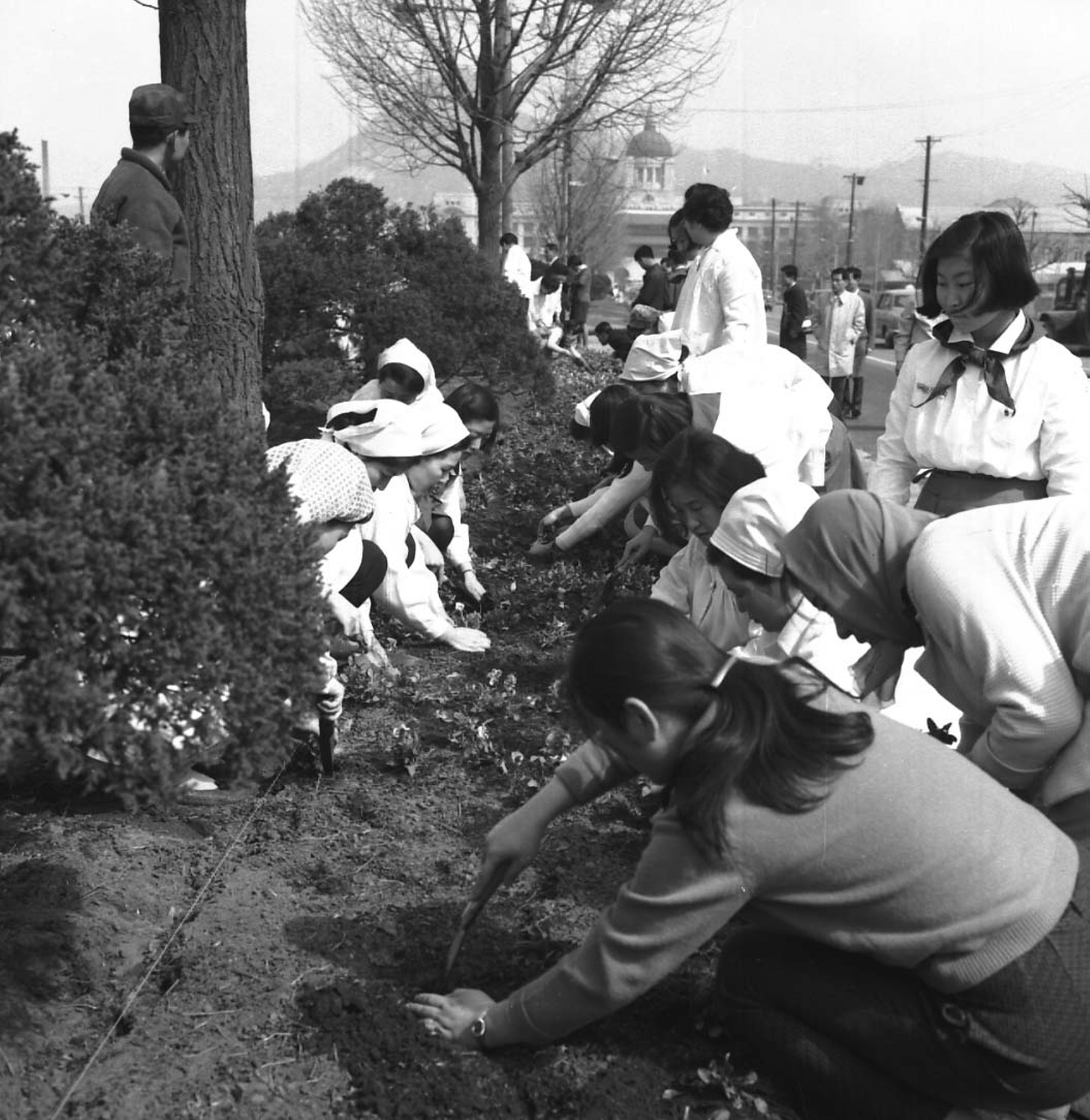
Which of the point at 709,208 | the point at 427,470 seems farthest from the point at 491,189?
the point at 427,470

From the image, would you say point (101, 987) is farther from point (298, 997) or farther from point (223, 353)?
point (223, 353)

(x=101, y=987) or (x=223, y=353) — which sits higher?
(x=223, y=353)

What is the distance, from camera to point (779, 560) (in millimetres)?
3236

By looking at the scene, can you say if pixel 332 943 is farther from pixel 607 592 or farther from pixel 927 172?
pixel 927 172

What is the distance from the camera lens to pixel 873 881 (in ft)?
7.72

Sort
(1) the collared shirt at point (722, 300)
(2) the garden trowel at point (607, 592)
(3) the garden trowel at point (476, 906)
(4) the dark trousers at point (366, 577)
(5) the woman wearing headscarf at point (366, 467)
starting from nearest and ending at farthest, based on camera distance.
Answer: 1. (3) the garden trowel at point (476, 906)
2. (5) the woman wearing headscarf at point (366, 467)
3. (4) the dark trousers at point (366, 577)
4. (2) the garden trowel at point (607, 592)
5. (1) the collared shirt at point (722, 300)

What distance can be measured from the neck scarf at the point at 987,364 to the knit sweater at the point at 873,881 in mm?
1698

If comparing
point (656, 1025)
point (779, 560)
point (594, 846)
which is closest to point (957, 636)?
point (779, 560)

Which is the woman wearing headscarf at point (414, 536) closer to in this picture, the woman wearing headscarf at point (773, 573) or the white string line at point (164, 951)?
the white string line at point (164, 951)

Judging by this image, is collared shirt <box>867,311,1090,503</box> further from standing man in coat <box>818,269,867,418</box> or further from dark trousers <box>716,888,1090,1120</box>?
standing man in coat <box>818,269,867,418</box>

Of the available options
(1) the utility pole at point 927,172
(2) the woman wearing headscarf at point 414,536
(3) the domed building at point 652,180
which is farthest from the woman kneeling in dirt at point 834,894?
(3) the domed building at point 652,180

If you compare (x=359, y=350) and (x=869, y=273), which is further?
(x=869, y=273)

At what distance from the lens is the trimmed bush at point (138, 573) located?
2113 millimetres

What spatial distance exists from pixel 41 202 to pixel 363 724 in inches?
83.0
